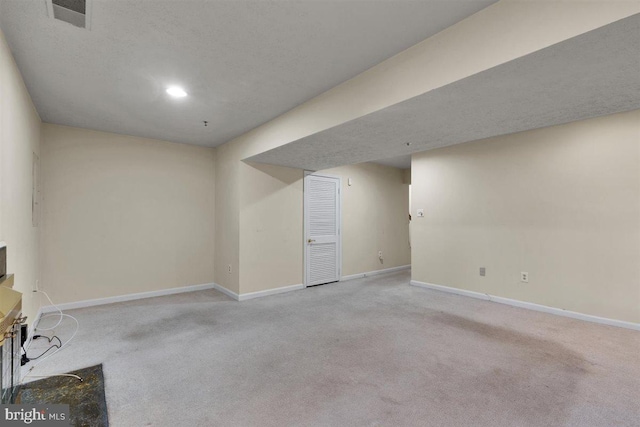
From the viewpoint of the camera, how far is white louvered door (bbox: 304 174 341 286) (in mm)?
5164

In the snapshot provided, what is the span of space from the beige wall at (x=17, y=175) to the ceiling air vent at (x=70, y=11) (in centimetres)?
51

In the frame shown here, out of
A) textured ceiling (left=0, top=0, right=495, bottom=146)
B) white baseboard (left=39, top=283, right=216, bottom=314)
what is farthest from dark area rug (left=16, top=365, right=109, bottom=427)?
textured ceiling (left=0, top=0, right=495, bottom=146)

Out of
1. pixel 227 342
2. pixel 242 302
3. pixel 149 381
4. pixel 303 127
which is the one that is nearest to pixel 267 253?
pixel 242 302

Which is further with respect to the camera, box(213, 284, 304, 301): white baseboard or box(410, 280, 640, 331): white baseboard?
box(213, 284, 304, 301): white baseboard

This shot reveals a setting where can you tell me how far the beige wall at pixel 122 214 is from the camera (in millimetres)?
3803

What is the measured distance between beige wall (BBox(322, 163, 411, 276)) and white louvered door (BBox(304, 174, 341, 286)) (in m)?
0.22

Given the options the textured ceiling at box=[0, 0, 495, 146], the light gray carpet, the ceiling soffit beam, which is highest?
the textured ceiling at box=[0, 0, 495, 146]

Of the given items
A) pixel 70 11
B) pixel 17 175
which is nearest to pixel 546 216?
pixel 70 11

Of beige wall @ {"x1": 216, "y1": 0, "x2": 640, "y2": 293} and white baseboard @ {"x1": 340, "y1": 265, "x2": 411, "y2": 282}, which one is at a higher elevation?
beige wall @ {"x1": 216, "y1": 0, "x2": 640, "y2": 293}

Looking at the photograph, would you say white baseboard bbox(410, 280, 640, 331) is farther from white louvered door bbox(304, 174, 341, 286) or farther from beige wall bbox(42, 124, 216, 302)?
beige wall bbox(42, 124, 216, 302)

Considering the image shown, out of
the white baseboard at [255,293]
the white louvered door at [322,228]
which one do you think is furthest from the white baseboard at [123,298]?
A: the white louvered door at [322,228]

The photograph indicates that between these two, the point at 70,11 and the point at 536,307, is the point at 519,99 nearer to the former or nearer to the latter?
the point at 536,307

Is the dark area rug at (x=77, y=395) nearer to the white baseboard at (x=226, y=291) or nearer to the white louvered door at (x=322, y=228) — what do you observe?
the white baseboard at (x=226, y=291)

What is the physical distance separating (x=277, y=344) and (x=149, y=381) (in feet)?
3.49
